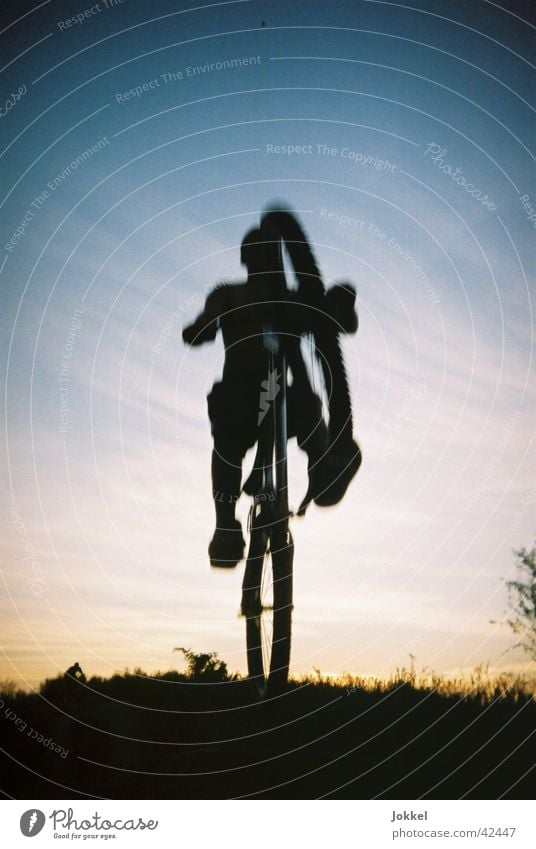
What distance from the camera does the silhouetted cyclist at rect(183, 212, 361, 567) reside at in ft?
12.9

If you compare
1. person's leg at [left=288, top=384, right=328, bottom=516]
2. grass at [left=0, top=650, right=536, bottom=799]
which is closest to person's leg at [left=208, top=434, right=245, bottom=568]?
person's leg at [left=288, top=384, right=328, bottom=516]

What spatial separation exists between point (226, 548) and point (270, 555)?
199 millimetres

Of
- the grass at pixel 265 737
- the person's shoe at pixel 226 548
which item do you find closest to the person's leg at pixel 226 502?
the person's shoe at pixel 226 548

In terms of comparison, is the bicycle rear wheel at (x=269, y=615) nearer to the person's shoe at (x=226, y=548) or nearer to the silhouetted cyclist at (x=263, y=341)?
the person's shoe at (x=226, y=548)

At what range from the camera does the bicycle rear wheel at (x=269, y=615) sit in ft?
12.3

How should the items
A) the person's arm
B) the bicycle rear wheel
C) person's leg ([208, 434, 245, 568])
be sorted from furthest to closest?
1. the person's arm
2. person's leg ([208, 434, 245, 568])
3. the bicycle rear wheel

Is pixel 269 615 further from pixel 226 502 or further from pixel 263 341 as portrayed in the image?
pixel 263 341

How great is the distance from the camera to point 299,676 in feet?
12.3

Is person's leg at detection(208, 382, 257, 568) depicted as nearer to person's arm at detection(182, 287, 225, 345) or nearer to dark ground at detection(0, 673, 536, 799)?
person's arm at detection(182, 287, 225, 345)

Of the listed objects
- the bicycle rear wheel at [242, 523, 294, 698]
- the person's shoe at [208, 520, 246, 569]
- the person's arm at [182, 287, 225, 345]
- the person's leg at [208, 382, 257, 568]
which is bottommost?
the bicycle rear wheel at [242, 523, 294, 698]

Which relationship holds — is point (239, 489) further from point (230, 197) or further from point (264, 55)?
point (264, 55)

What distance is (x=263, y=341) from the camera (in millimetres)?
4008

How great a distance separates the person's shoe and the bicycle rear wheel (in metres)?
0.06

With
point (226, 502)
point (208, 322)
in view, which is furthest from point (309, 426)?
point (208, 322)
